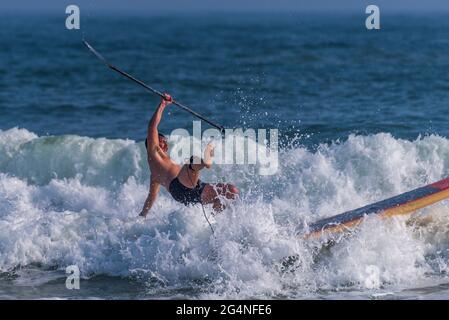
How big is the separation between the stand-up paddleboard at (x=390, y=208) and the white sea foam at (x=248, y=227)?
0.38 feet

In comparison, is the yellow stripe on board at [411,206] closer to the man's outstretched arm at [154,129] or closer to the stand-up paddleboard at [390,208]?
the stand-up paddleboard at [390,208]

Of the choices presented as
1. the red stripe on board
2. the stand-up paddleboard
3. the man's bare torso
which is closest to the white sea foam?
the stand-up paddleboard

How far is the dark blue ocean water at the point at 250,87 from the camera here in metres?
13.0

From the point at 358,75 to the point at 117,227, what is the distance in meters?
10.8

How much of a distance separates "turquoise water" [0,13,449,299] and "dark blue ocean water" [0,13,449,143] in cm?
7

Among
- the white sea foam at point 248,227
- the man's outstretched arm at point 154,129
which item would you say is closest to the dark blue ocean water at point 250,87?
the white sea foam at point 248,227

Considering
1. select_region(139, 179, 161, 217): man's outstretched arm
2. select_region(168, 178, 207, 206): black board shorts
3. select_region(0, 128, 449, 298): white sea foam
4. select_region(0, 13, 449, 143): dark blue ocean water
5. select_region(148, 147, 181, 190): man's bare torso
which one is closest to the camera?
select_region(0, 128, 449, 298): white sea foam

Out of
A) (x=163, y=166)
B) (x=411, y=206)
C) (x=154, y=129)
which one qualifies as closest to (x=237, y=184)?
(x=163, y=166)

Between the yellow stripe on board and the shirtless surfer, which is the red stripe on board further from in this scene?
the shirtless surfer

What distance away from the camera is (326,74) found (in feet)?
61.4

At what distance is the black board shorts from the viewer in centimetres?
771

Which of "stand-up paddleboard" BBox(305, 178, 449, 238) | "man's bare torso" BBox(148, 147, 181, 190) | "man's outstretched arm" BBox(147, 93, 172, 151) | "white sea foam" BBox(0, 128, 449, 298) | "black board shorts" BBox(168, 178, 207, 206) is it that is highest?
"man's outstretched arm" BBox(147, 93, 172, 151)
